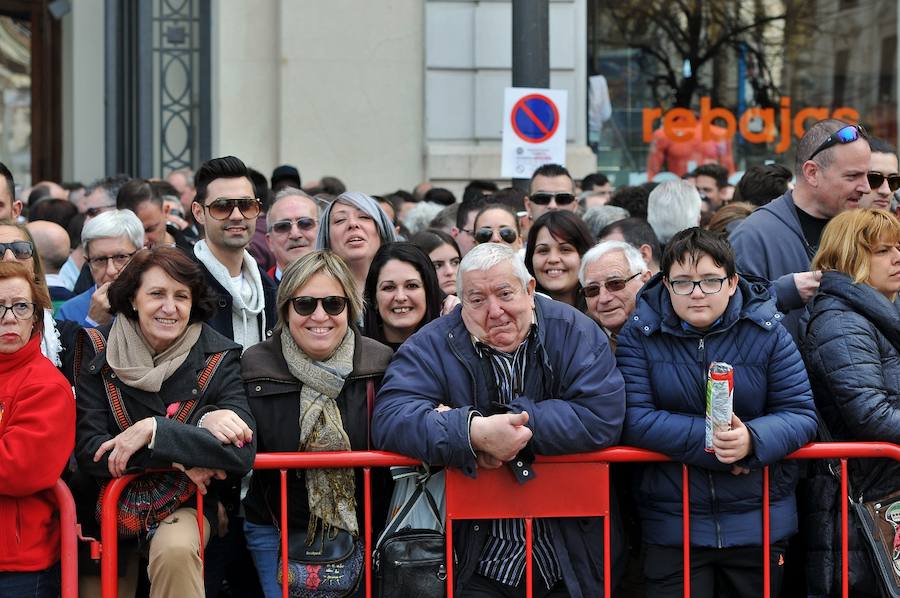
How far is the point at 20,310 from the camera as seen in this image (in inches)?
183

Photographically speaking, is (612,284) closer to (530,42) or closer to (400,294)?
(400,294)

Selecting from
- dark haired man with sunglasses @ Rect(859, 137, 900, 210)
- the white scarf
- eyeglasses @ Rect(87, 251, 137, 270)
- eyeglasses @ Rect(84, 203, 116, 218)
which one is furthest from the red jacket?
eyeglasses @ Rect(84, 203, 116, 218)

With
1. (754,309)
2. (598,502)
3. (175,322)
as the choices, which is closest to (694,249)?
(754,309)

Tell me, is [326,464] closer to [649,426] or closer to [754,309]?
[649,426]

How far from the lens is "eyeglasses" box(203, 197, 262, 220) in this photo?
6.11 metres

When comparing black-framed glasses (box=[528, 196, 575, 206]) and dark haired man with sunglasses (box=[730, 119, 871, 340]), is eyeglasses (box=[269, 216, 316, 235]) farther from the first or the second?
black-framed glasses (box=[528, 196, 575, 206])

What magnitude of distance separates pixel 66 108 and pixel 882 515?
46.8ft

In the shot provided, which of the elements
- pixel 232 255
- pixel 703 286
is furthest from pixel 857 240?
pixel 232 255

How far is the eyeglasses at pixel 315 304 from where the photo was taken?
4957mm

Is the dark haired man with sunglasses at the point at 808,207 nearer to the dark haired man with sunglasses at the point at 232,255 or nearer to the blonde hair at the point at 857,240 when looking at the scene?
the blonde hair at the point at 857,240

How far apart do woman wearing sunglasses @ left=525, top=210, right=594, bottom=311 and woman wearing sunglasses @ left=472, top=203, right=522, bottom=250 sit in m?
0.39

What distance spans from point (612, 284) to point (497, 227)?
1.38 meters

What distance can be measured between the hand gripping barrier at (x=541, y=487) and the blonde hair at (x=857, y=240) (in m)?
0.76

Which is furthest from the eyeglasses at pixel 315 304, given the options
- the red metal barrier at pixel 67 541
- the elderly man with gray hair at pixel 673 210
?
the elderly man with gray hair at pixel 673 210
